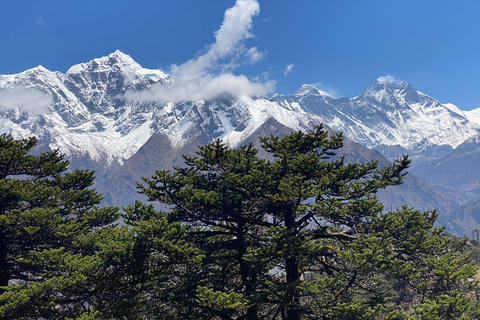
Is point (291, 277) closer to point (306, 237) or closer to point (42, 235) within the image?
point (306, 237)

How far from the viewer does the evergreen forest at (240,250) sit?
20.9 metres

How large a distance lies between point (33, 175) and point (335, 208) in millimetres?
24022

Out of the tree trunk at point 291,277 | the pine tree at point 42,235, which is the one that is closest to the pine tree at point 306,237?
the tree trunk at point 291,277

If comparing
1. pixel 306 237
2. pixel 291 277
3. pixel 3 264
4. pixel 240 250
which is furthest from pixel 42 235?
pixel 306 237

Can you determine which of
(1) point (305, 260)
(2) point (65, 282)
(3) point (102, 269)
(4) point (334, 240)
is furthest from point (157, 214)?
(4) point (334, 240)

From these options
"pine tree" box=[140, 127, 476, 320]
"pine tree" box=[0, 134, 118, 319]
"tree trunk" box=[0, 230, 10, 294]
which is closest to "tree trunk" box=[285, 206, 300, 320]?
"pine tree" box=[140, 127, 476, 320]

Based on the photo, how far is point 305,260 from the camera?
2269 cm

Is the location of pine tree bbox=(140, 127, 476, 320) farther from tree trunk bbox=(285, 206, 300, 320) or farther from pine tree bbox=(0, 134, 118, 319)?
pine tree bbox=(0, 134, 118, 319)

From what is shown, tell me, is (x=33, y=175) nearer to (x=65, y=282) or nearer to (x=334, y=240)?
(x=65, y=282)

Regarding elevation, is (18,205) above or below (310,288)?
above

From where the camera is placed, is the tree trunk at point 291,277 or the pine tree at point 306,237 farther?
the tree trunk at point 291,277

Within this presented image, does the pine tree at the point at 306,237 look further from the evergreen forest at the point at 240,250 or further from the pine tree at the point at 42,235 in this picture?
the pine tree at the point at 42,235

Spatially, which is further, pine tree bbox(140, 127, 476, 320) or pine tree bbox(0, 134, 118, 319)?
pine tree bbox(0, 134, 118, 319)

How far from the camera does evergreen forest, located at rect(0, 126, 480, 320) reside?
2088 cm
